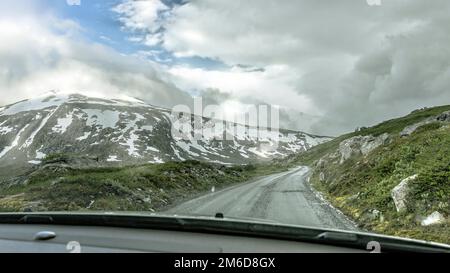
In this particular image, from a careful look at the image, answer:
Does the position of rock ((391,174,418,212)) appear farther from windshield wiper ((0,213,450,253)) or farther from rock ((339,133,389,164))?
rock ((339,133,389,164))

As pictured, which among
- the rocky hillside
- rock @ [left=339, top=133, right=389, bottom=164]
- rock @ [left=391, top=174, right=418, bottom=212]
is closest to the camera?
the rocky hillside

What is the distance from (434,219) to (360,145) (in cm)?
3808

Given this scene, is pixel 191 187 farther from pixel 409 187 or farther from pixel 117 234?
pixel 117 234

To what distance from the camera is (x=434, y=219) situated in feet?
53.2

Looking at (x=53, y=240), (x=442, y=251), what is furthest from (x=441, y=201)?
(x=53, y=240)

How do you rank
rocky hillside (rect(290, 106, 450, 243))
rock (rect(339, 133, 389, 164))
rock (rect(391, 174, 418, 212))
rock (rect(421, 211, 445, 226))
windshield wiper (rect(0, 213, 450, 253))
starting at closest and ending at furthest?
windshield wiper (rect(0, 213, 450, 253)) → rock (rect(421, 211, 445, 226)) → rocky hillside (rect(290, 106, 450, 243)) → rock (rect(391, 174, 418, 212)) → rock (rect(339, 133, 389, 164))

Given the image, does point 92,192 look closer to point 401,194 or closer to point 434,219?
point 401,194

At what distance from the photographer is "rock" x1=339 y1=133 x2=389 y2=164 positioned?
48.1 meters

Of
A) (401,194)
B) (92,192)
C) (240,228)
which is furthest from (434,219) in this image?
(92,192)

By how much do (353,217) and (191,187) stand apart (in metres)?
22.7

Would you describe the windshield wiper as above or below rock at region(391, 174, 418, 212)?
above

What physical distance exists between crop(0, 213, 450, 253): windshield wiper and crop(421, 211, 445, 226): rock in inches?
519

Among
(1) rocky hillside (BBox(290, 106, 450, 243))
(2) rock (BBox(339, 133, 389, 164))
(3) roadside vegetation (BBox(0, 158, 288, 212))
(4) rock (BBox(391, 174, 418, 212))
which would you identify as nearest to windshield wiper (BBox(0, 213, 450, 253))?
(1) rocky hillside (BBox(290, 106, 450, 243))

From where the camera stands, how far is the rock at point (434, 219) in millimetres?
15920
